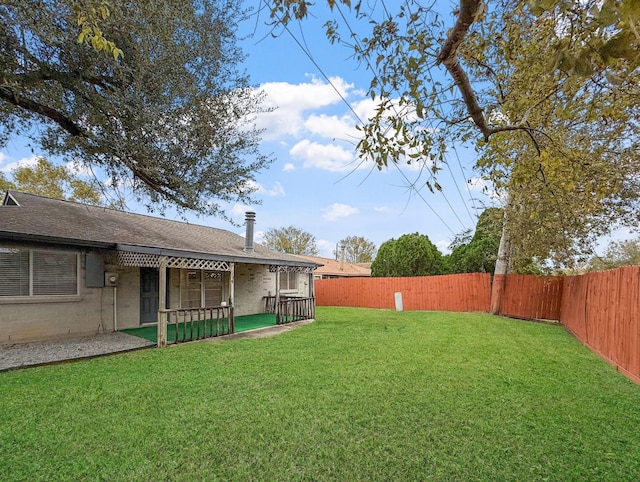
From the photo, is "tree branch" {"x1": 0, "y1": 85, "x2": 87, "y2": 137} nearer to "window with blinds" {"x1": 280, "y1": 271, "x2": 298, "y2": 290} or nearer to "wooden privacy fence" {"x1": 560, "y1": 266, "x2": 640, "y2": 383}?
"wooden privacy fence" {"x1": 560, "y1": 266, "x2": 640, "y2": 383}

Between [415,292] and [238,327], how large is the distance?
33.7 feet

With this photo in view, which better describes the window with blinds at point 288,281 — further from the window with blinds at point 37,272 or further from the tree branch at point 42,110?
the tree branch at point 42,110

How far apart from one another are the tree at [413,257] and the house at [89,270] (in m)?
10.6

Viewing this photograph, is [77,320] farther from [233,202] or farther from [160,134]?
[160,134]

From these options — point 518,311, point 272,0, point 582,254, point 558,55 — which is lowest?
point 518,311

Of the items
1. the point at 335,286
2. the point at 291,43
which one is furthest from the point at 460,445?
the point at 335,286

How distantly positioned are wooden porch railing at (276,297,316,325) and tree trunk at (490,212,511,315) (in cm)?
778

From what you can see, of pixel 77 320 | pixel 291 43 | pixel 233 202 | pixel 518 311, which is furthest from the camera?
pixel 518 311

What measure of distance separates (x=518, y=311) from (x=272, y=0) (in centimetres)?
1548

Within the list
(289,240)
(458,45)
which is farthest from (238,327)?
(289,240)

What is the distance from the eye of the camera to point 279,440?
136 inches

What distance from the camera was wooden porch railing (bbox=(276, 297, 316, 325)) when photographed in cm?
1252

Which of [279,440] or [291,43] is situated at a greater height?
[291,43]

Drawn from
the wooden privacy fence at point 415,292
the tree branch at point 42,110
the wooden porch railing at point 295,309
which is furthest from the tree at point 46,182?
the tree branch at point 42,110
